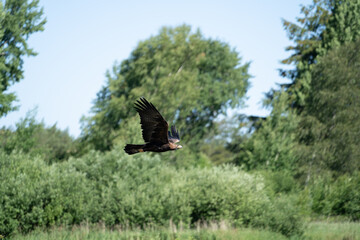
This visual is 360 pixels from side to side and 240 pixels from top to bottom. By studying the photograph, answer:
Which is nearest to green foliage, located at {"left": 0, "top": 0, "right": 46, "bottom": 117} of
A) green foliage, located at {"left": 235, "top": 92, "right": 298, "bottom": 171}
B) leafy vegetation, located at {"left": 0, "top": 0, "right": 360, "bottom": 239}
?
leafy vegetation, located at {"left": 0, "top": 0, "right": 360, "bottom": 239}

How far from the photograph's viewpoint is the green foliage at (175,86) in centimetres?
4309

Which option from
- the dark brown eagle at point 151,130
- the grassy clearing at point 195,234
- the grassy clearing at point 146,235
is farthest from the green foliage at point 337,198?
the dark brown eagle at point 151,130

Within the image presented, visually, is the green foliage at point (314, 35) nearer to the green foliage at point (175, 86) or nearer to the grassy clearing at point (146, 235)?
the green foliage at point (175, 86)

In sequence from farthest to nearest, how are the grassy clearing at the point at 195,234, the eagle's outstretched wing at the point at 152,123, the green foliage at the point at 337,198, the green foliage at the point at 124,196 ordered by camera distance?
the green foliage at the point at 337,198 → the green foliage at the point at 124,196 → the grassy clearing at the point at 195,234 → the eagle's outstretched wing at the point at 152,123

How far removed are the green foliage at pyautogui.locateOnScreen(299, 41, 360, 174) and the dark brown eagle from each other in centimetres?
2916

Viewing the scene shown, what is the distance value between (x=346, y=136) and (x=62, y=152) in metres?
23.5

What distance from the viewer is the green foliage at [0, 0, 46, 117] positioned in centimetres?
3300

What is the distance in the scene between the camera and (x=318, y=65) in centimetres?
4053

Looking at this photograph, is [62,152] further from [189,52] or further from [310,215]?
[310,215]

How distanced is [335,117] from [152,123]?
3111 centimetres

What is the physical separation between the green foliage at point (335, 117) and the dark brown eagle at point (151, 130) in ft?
95.7

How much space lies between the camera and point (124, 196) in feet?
88.6

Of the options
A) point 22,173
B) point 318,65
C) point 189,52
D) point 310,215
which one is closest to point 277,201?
point 310,215

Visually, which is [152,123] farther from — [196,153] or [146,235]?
[196,153]
